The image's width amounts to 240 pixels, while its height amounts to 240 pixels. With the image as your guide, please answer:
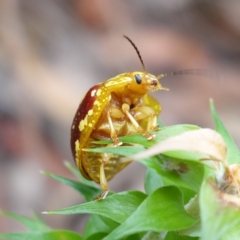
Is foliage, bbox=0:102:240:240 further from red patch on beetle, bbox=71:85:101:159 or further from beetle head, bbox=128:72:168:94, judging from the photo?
beetle head, bbox=128:72:168:94

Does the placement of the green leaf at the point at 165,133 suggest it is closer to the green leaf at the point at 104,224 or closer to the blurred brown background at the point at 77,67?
the green leaf at the point at 104,224

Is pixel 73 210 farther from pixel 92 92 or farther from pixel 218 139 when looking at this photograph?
pixel 92 92

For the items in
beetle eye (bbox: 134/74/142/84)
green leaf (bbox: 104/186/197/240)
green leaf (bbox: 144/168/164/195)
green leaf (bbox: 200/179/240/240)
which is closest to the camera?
green leaf (bbox: 200/179/240/240)

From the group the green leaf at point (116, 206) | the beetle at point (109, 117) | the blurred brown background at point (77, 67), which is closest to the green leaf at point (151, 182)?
the beetle at point (109, 117)

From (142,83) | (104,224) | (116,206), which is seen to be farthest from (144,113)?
(116,206)

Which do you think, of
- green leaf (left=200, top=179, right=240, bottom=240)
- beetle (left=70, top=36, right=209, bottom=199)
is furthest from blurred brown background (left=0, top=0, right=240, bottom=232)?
green leaf (left=200, top=179, right=240, bottom=240)

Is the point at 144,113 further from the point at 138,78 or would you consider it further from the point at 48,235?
the point at 48,235
